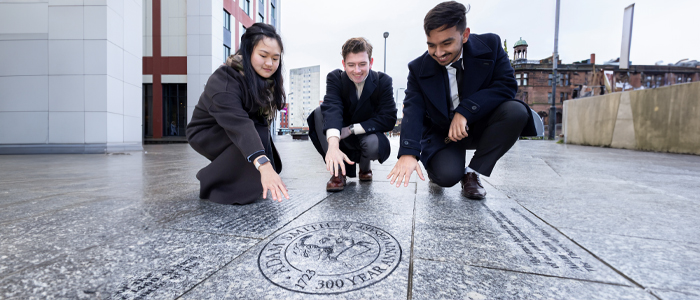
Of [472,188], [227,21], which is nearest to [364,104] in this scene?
[472,188]

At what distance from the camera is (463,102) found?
7.38 feet

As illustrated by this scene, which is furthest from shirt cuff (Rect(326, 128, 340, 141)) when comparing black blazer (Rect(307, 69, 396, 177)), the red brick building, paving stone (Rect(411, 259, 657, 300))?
the red brick building

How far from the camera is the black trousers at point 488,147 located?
236 cm

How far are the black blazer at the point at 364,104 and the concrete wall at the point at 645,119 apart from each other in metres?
7.39

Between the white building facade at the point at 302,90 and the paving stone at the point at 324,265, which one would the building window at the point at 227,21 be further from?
the white building facade at the point at 302,90

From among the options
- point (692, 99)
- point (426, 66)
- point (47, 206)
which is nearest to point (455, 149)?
point (426, 66)

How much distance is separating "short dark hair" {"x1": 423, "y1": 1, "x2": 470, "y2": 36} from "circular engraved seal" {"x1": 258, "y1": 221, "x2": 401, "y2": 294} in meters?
1.42

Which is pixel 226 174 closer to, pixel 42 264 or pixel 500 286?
pixel 42 264

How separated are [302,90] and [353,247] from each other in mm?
104145

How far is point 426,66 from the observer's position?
7.84 ft

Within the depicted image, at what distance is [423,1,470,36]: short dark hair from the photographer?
2.02m

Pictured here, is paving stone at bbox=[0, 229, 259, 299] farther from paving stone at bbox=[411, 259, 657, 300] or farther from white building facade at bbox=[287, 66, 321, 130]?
white building facade at bbox=[287, 66, 321, 130]

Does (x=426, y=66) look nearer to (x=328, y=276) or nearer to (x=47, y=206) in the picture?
(x=328, y=276)

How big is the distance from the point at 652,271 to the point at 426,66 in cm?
177
